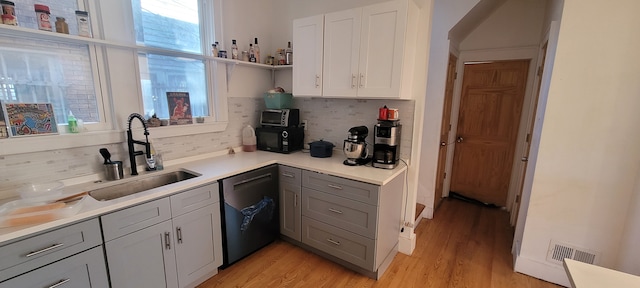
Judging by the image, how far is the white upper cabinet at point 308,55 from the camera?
230cm

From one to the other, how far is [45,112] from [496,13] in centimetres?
437

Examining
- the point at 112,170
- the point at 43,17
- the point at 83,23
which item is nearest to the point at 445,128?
the point at 112,170

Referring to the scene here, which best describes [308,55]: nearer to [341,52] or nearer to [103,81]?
[341,52]

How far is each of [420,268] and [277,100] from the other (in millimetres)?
2071

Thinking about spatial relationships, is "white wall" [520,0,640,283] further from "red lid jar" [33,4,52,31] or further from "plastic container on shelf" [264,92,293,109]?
"red lid jar" [33,4,52,31]

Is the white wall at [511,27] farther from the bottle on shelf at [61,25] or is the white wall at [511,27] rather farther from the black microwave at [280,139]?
the bottle on shelf at [61,25]

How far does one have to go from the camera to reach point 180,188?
1.73 metres

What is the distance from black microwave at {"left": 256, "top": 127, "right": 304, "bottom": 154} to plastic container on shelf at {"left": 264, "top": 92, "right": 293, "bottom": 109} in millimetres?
255

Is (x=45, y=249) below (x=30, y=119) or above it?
below

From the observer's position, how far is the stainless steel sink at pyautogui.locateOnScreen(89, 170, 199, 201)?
176 cm

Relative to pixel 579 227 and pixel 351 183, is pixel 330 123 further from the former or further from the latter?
pixel 579 227

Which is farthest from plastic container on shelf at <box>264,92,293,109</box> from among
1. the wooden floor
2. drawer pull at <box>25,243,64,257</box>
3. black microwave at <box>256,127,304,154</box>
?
drawer pull at <box>25,243,64,257</box>

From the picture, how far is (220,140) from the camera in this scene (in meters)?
2.62

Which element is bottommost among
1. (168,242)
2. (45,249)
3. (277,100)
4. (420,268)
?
(420,268)
